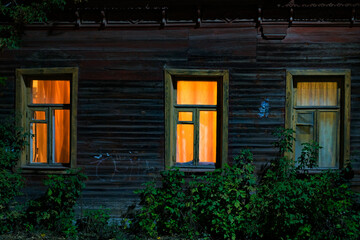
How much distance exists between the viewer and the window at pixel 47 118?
7.06 m

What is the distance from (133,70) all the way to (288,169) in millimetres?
3757

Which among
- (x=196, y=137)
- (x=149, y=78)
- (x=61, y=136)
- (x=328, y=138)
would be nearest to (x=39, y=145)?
(x=61, y=136)

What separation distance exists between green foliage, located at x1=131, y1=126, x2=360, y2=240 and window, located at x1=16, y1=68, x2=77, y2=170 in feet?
6.79

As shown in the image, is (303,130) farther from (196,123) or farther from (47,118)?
(47,118)

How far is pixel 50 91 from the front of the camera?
23.5ft

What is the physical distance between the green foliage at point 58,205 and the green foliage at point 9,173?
0.36 m

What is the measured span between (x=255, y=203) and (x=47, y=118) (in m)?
4.69

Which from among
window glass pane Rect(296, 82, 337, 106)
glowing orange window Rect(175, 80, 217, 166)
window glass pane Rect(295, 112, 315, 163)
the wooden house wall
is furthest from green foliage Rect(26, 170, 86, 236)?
window glass pane Rect(296, 82, 337, 106)

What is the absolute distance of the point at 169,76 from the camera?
6832 millimetres

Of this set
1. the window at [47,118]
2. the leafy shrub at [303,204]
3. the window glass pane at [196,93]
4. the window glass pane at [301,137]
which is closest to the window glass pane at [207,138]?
the window glass pane at [196,93]

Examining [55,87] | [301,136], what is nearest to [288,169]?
[301,136]

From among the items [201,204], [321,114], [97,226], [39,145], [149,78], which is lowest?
[97,226]

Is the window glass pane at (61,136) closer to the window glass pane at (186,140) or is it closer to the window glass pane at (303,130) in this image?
the window glass pane at (186,140)

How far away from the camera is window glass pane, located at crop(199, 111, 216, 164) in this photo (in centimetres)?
707
